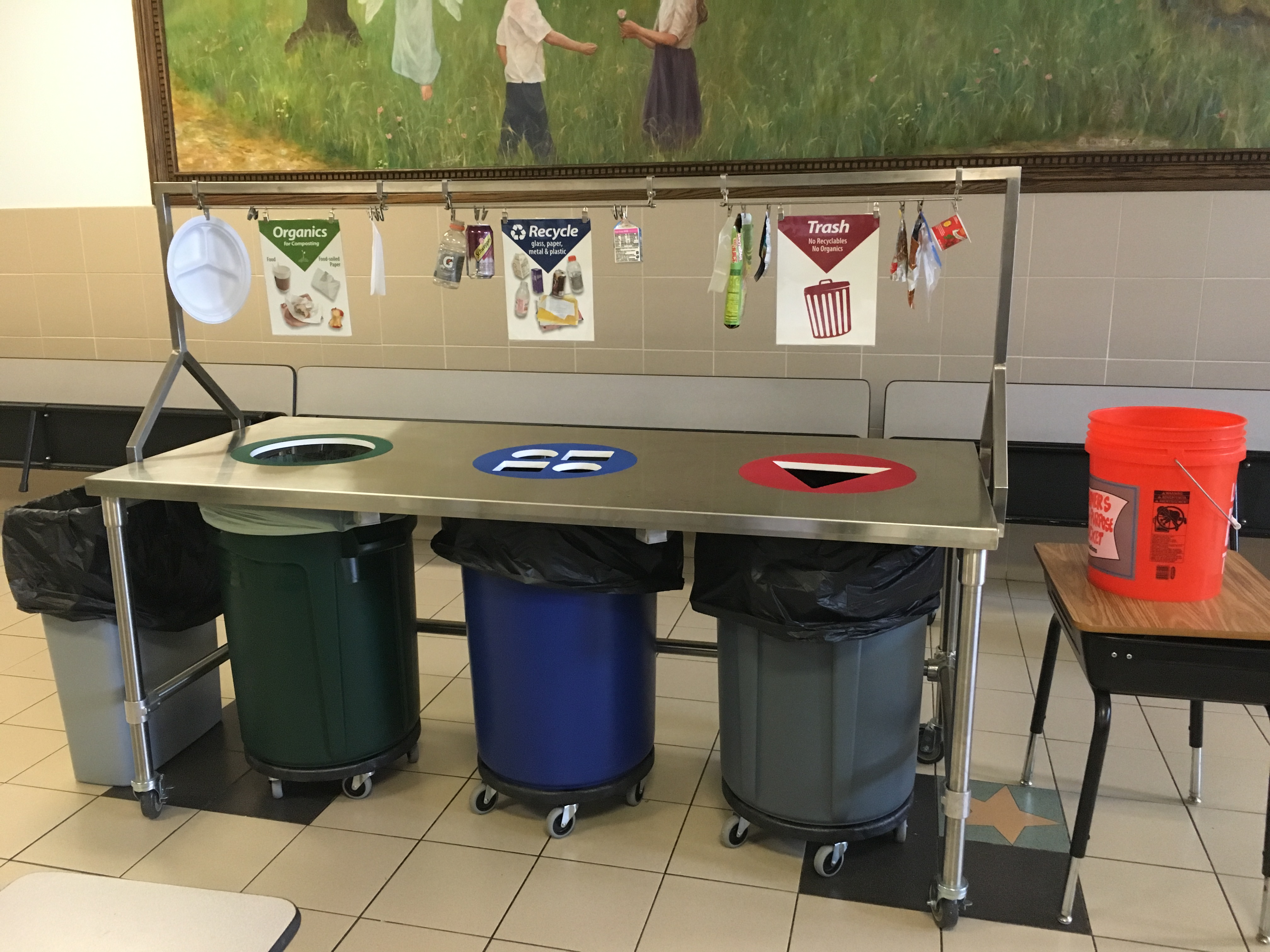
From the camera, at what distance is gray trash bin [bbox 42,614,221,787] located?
2553 millimetres

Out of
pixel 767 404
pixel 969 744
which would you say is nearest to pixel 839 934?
pixel 969 744

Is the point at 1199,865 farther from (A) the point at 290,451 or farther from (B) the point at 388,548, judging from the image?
(A) the point at 290,451

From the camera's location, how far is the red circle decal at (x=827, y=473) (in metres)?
2.18

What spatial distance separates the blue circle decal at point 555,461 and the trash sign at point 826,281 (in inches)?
19.8

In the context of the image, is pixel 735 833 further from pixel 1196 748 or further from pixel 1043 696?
pixel 1196 748

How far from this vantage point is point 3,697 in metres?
3.15

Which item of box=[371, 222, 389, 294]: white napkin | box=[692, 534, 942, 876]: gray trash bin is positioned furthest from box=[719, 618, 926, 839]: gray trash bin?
box=[371, 222, 389, 294]: white napkin

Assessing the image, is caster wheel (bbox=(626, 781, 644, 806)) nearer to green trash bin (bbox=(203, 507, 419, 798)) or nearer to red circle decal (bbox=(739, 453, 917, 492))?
green trash bin (bbox=(203, 507, 419, 798))

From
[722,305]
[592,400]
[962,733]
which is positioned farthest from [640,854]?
[722,305]

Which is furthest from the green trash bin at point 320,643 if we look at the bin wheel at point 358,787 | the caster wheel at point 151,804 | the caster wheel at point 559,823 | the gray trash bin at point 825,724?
the gray trash bin at point 825,724

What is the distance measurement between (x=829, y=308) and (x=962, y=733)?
91 centimetres

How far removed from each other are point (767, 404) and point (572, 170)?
122 centimetres

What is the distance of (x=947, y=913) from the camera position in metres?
2.06

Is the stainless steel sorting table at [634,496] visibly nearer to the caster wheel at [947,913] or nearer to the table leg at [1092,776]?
the caster wheel at [947,913]
